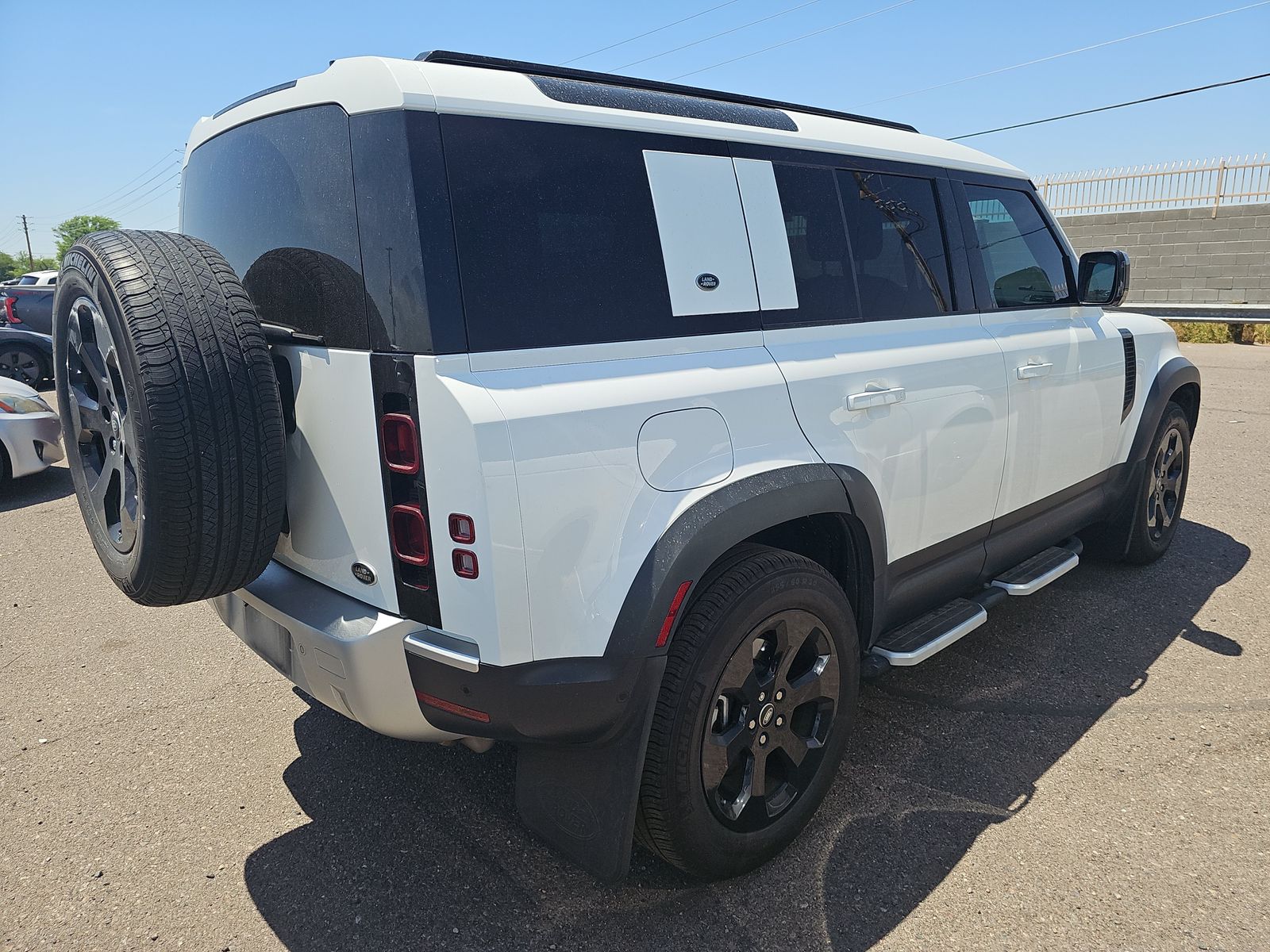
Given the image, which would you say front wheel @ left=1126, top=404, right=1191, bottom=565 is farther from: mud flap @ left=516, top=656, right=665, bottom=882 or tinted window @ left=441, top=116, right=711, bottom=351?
mud flap @ left=516, top=656, right=665, bottom=882

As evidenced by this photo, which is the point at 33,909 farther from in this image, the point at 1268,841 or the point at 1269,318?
→ the point at 1269,318

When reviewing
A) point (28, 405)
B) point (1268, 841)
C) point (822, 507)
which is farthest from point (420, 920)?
point (28, 405)

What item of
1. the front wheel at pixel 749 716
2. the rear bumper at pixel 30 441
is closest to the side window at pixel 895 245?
the front wheel at pixel 749 716

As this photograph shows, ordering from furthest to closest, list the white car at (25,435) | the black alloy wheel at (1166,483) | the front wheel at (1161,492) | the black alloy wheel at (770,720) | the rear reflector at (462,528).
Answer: the white car at (25,435), the black alloy wheel at (1166,483), the front wheel at (1161,492), the black alloy wheel at (770,720), the rear reflector at (462,528)

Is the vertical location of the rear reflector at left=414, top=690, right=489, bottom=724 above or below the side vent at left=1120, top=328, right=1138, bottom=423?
below

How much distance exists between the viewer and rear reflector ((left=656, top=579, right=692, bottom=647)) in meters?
2.12

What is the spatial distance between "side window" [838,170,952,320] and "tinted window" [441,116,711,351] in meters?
0.87

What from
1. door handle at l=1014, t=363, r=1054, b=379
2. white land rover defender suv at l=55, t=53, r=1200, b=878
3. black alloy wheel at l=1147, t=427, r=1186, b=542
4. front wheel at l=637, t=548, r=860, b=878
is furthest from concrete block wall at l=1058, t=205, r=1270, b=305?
front wheel at l=637, t=548, r=860, b=878

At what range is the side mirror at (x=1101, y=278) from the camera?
12.9 ft

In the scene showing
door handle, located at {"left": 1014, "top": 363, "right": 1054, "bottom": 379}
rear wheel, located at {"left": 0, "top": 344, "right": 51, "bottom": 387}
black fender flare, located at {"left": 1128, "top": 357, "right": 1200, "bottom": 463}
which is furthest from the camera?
rear wheel, located at {"left": 0, "top": 344, "right": 51, "bottom": 387}

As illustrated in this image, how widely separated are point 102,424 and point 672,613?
5.59 feet

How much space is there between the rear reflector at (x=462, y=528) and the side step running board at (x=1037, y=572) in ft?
7.96

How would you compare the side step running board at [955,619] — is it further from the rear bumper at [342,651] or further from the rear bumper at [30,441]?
the rear bumper at [30,441]

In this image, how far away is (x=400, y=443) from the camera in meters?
1.98
